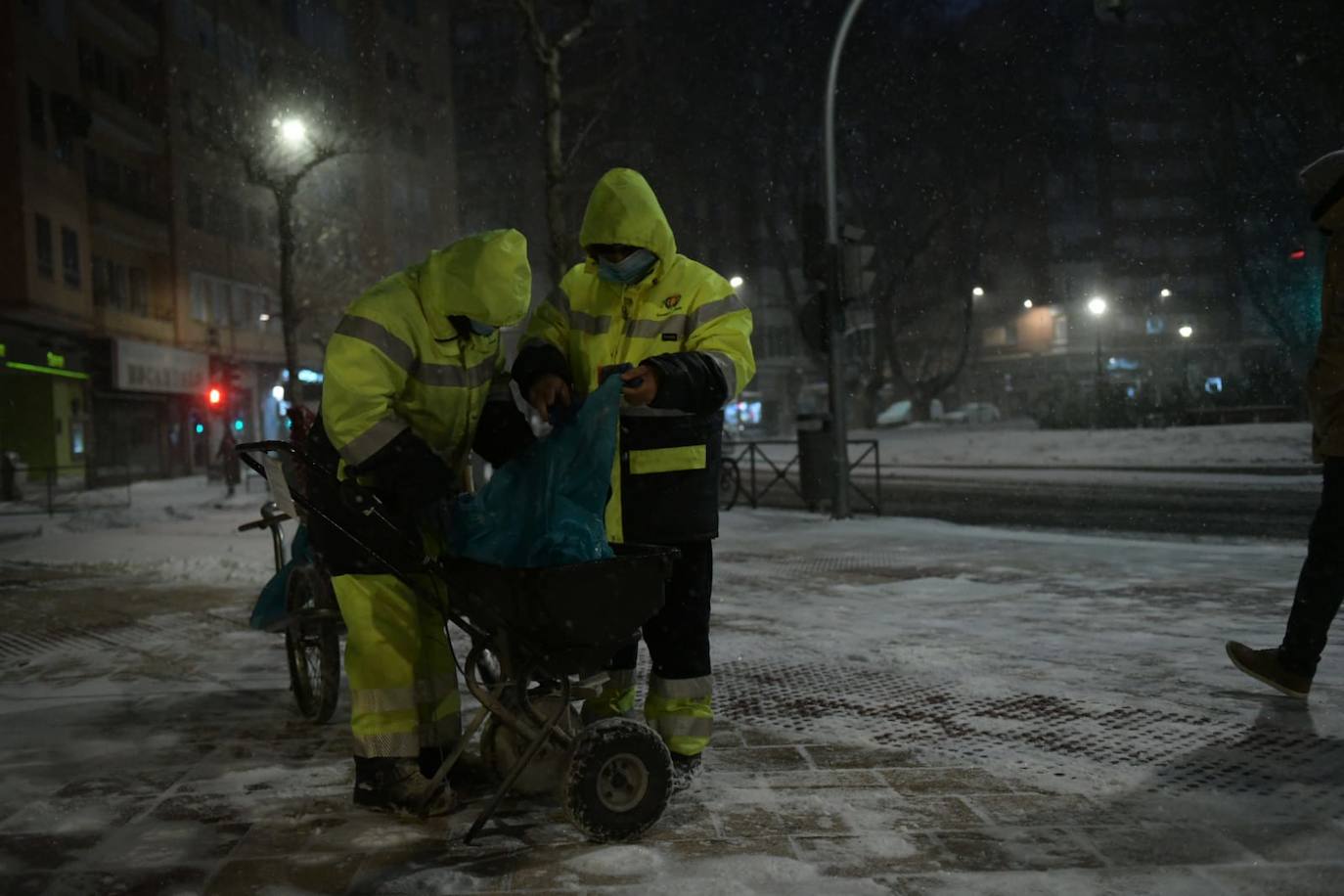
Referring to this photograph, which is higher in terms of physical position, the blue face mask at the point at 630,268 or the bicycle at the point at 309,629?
the blue face mask at the point at 630,268

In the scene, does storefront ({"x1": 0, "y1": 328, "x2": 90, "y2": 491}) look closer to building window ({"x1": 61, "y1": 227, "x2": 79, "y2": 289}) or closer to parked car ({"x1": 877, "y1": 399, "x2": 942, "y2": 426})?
building window ({"x1": 61, "y1": 227, "x2": 79, "y2": 289})

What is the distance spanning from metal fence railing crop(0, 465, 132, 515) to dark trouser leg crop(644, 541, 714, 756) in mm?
18702

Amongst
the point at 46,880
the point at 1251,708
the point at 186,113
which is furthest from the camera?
the point at 186,113

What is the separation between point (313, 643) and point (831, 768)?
2319 millimetres

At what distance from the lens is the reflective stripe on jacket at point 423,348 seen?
11.5ft

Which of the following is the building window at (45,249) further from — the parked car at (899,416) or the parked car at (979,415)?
the parked car at (979,415)

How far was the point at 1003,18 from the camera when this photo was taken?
1259 inches

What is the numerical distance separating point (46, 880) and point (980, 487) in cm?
1949

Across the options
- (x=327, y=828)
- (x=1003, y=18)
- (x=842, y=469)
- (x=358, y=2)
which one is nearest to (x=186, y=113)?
(x=358, y=2)

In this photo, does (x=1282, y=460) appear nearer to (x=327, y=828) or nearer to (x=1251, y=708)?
(x=1251, y=708)

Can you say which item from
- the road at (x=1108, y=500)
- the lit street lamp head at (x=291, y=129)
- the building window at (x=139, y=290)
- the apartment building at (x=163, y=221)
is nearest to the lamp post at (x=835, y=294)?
the road at (x=1108, y=500)

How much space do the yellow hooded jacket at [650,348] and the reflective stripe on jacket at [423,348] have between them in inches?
9.5

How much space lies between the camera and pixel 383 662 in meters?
3.70

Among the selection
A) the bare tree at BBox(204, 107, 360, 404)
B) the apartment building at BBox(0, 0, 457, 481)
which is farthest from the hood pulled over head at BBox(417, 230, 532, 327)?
the apartment building at BBox(0, 0, 457, 481)
